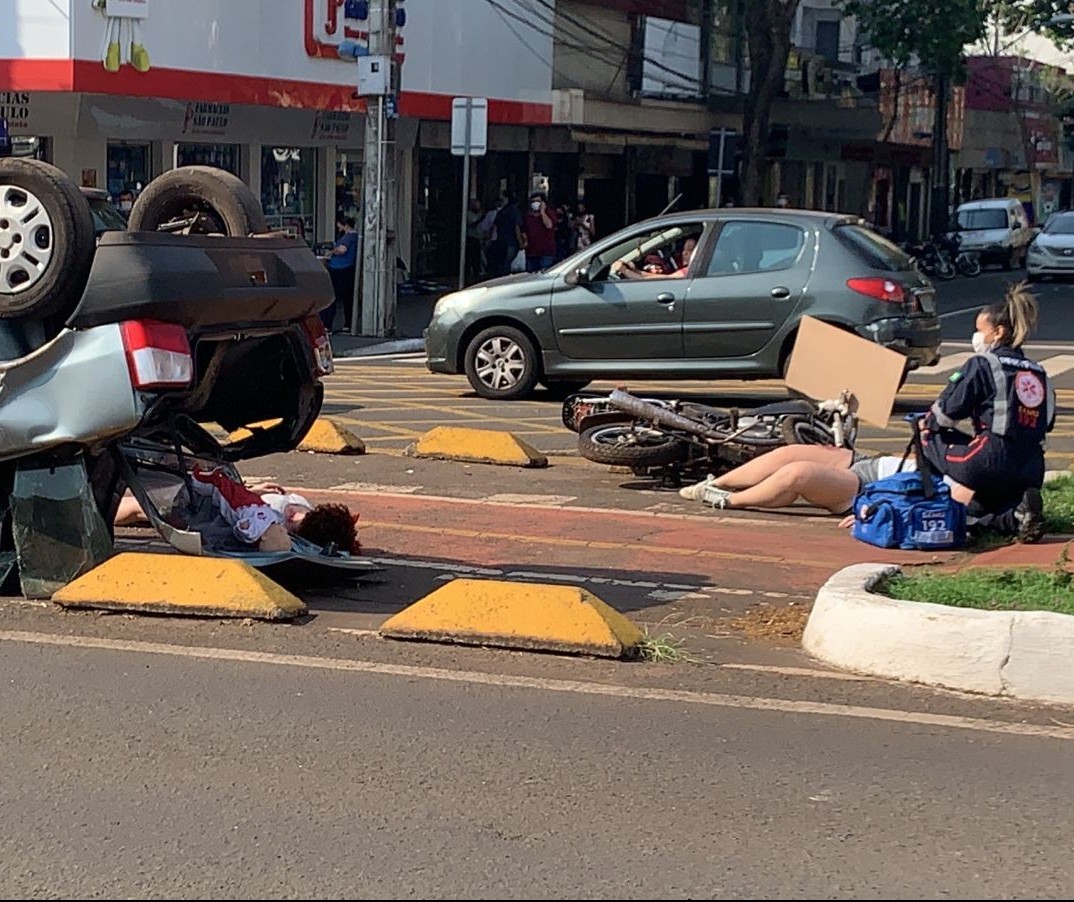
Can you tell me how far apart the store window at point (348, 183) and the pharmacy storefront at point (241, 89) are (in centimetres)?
3

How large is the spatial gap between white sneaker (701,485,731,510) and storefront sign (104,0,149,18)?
13.5m

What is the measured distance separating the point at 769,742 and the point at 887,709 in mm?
608

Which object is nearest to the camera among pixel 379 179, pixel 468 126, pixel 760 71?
pixel 379 179

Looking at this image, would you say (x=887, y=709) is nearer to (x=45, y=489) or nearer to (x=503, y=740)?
(x=503, y=740)

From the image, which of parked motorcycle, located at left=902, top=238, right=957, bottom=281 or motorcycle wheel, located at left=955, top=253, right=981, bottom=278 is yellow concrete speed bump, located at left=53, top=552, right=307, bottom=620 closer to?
parked motorcycle, located at left=902, top=238, right=957, bottom=281

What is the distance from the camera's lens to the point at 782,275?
14852 mm

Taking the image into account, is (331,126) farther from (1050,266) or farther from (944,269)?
(1050,266)

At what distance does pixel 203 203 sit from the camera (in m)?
7.96

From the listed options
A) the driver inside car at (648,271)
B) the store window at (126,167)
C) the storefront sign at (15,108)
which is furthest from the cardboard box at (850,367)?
the store window at (126,167)

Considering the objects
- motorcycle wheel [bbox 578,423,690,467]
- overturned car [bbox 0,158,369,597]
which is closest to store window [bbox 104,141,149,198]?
motorcycle wheel [bbox 578,423,690,467]

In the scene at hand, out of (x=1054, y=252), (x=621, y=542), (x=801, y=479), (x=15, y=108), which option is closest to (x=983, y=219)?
(x=1054, y=252)

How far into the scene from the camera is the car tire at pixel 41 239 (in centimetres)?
702

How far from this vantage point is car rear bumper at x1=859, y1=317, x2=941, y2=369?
1457cm

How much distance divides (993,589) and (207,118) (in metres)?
20.0
